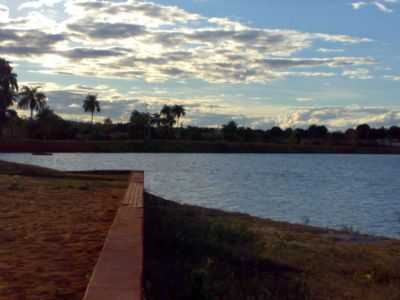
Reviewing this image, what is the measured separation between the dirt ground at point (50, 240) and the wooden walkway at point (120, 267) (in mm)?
321

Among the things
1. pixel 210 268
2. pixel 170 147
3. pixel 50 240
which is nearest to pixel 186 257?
pixel 210 268

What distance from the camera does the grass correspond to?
787 centimetres

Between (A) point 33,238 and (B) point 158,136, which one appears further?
(B) point 158,136

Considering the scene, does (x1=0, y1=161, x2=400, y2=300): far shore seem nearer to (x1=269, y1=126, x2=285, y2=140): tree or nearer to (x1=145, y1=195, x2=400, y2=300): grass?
(x1=145, y1=195, x2=400, y2=300): grass

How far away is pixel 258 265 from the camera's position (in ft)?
33.7

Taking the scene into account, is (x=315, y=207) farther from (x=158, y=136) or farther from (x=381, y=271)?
(x=158, y=136)

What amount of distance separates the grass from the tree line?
80.2 m

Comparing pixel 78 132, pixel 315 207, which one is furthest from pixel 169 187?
pixel 78 132

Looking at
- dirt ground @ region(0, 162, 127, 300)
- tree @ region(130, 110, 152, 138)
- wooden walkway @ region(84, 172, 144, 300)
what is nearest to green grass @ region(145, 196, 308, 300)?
wooden walkway @ region(84, 172, 144, 300)

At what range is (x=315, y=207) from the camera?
2945 centimetres

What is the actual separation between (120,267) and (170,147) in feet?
372

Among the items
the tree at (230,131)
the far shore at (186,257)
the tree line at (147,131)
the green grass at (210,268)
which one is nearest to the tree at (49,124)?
the tree line at (147,131)

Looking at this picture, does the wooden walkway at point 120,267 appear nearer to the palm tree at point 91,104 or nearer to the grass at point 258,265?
the grass at point 258,265

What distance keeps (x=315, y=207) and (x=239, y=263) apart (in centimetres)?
1975
